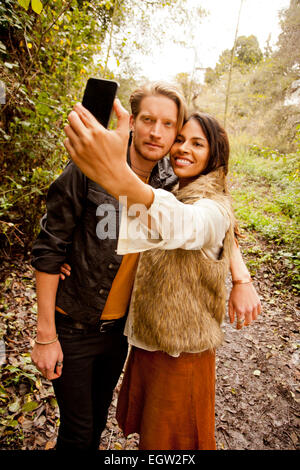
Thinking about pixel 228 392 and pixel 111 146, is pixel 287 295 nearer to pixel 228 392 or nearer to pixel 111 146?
pixel 228 392

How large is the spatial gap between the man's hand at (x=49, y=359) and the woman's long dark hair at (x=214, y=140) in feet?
4.44

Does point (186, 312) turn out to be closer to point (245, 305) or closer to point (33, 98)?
point (245, 305)

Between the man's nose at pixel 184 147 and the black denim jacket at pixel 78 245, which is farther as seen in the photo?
the man's nose at pixel 184 147

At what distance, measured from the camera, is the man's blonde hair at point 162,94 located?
142 cm

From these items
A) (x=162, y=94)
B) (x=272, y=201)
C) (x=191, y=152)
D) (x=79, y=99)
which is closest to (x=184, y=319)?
(x=191, y=152)

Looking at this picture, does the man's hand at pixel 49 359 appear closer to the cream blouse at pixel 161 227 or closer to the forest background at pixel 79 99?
the cream blouse at pixel 161 227

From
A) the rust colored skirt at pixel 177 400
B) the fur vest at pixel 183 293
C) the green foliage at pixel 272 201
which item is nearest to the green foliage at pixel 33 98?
the fur vest at pixel 183 293

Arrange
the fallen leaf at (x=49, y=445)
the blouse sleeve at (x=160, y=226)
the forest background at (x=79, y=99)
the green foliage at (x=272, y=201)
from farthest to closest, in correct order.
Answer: the green foliage at (x=272, y=201) → the forest background at (x=79, y=99) → the fallen leaf at (x=49, y=445) → the blouse sleeve at (x=160, y=226)

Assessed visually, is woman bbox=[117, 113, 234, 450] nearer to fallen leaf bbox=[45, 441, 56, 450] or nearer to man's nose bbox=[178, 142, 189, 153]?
man's nose bbox=[178, 142, 189, 153]

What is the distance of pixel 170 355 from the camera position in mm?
1369

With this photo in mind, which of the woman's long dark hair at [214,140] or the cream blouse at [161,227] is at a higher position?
the woman's long dark hair at [214,140]

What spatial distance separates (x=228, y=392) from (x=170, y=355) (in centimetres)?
213

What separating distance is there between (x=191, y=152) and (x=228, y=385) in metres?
2.88

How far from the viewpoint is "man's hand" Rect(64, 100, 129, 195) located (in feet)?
2.02
